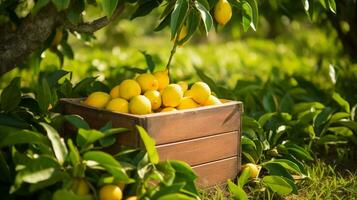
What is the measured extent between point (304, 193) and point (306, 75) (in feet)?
8.11

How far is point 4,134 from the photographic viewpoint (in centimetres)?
200

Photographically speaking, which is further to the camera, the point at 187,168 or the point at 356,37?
the point at 356,37

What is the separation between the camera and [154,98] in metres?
2.19

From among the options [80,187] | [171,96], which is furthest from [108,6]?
[80,187]

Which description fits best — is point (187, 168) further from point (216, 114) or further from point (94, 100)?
point (94, 100)

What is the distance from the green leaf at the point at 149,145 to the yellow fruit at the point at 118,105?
0.75 feet

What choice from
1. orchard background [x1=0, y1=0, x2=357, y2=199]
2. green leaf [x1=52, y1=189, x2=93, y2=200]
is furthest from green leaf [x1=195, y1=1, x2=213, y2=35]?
green leaf [x1=52, y1=189, x2=93, y2=200]

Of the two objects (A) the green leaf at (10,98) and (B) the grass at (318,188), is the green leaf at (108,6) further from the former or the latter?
(B) the grass at (318,188)

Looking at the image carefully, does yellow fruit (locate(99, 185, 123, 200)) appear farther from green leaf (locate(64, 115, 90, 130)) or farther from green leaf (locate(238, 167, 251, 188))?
green leaf (locate(238, 167, 251, 188))

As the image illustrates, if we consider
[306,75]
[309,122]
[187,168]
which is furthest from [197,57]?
[187,168]

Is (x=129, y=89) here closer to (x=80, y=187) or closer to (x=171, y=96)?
(x=171, y=96)

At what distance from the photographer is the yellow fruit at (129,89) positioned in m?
2.22

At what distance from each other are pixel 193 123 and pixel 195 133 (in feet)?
0.15

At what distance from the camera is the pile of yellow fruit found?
214 centimetres
